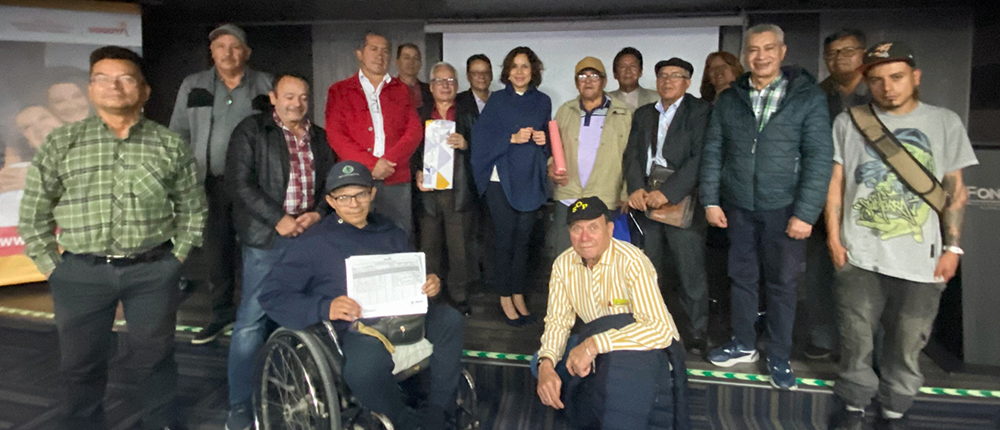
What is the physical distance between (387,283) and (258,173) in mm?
783

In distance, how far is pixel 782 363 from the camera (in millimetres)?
2258

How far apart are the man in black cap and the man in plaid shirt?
4.92ft

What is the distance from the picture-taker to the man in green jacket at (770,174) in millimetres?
2086

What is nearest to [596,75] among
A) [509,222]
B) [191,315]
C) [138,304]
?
[509,222]

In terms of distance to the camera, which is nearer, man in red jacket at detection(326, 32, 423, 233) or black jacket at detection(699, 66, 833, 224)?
black jacket at detection(699, 66, 833, 224)

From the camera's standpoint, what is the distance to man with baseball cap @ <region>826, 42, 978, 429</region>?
198cm

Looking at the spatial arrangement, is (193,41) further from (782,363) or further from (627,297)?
(782,363)

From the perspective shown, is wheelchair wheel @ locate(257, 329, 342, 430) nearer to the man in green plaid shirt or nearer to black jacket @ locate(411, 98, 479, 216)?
the man in green plaid shirt

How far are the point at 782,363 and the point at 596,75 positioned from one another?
5.01ft

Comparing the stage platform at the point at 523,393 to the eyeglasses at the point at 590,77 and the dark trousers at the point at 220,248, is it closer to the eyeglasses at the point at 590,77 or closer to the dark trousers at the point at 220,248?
the dark trousers at the point at 220,248

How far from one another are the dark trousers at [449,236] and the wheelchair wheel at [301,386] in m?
1.12

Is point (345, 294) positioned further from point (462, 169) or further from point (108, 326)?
point (462, 169)

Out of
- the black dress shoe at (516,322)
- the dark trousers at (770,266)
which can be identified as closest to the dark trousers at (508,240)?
the black dress shoe at (516,322)

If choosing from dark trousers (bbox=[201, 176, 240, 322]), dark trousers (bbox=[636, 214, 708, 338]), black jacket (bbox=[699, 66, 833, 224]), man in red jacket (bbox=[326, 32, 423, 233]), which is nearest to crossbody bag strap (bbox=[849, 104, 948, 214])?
black jacket (bbox=[699, 66, 833, 224])
